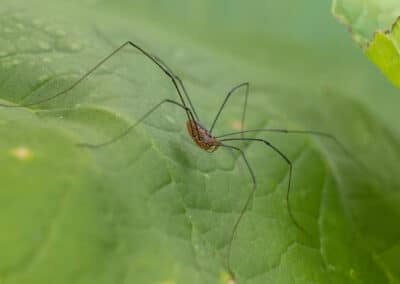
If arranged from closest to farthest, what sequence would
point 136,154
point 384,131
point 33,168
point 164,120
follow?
point 33,168
point 136,154
point 164,120
point 384,131

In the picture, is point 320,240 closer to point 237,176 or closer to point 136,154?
point 237,176

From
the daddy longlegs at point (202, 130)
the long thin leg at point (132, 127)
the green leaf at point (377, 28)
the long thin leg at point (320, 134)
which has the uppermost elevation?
the green leaf at point (377, 28)

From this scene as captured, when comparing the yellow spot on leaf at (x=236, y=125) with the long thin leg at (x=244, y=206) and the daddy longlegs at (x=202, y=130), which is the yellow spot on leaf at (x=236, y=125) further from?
the long thin leg at (x=244, y=206)

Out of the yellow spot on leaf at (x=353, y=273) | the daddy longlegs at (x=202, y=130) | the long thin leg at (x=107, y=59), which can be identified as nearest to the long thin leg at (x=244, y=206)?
the daddy longlegs at (x=202, y=130)

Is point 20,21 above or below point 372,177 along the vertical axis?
above

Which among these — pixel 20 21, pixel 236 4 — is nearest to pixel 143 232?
pixel 20 21

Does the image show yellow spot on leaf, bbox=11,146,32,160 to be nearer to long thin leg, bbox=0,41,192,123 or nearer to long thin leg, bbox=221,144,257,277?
long thin leg, bbox=0,41,192,123

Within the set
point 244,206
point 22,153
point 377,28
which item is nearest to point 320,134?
point 377,28
